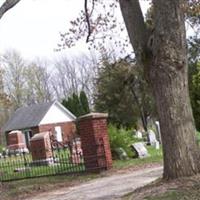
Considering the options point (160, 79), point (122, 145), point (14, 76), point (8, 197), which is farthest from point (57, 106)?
point (160, 79)

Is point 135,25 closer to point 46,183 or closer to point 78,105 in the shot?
point 46,183

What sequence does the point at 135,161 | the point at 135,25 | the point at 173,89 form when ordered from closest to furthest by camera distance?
the point at 173,89 < the point at 135,25 < the point at 135,161

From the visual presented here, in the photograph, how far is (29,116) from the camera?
217 ft

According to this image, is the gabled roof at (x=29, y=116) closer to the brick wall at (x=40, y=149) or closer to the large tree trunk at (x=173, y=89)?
the brick wall at (x=40, y=149)

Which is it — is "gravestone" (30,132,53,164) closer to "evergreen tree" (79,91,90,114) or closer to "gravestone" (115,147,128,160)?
"gravestone" (115,147,128,160)

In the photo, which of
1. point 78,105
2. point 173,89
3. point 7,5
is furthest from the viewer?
point 78,105

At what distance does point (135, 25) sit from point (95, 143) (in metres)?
7.22

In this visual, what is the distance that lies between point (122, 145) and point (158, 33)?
11313 millimetres

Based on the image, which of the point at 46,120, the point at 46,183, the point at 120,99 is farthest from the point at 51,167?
the point at 46,120

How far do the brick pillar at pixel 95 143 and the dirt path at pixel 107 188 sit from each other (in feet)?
4.84

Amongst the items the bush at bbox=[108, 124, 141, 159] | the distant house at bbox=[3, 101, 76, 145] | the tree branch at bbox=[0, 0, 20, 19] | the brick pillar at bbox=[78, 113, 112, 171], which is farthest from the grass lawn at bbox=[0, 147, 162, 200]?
the distant house at bbox=[3, 101, 76, 145]

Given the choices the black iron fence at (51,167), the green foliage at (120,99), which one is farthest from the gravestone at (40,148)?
the green foliage at (120,99)

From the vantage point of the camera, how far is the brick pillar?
1764cm

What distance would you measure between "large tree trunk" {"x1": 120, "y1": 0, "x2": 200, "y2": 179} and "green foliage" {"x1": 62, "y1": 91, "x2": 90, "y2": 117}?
56.2 meters
